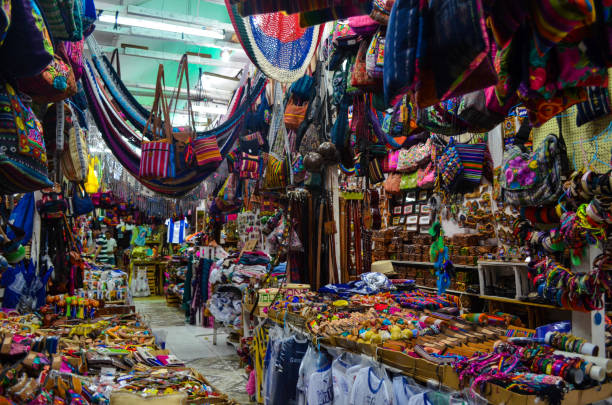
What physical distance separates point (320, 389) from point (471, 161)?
2.93 metres

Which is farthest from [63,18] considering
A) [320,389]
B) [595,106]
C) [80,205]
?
[80,205]

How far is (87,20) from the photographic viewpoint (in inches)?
95.4

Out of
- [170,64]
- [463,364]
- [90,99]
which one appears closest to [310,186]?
[90,99]

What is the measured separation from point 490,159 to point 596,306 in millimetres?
3276

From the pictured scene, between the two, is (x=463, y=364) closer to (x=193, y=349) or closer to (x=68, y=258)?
(x=68, y=258)

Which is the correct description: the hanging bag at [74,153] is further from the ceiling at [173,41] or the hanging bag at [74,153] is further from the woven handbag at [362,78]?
the ceiling at [173,41]

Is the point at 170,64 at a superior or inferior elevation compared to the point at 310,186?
superior

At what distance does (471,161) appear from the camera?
15.1 ft

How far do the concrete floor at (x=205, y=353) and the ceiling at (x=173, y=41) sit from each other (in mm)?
3818

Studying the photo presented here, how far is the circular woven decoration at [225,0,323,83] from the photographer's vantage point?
7.52 ft

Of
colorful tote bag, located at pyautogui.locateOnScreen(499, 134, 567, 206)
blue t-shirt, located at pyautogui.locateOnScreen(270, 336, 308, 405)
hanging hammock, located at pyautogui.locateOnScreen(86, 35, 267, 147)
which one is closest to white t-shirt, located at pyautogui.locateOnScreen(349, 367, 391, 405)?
blue t-shirt, located at pyautogui.locateOnScreen(270, 336, 308, 405)

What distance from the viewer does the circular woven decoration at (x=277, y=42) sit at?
2293 millimetres

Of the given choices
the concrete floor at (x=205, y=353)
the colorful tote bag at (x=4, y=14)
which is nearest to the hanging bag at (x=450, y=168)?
the concrete floor at (x=205, y=353)

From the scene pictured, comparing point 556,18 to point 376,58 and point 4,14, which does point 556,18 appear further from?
point 376,58
